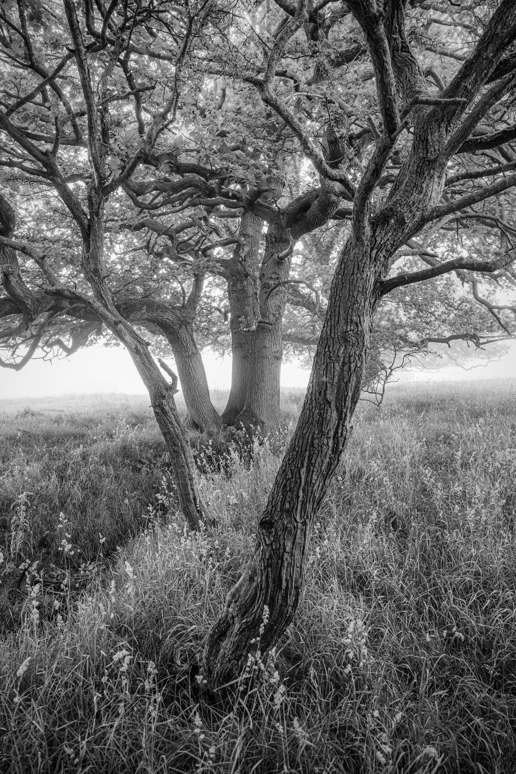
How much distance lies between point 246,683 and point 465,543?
241cm

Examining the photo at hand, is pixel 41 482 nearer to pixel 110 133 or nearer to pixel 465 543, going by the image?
pixel 110 133

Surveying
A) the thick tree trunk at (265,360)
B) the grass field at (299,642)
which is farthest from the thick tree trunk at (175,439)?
the thick tree trunk at (265,360)

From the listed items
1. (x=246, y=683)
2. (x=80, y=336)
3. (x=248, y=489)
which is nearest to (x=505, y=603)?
(x=246, y=683)

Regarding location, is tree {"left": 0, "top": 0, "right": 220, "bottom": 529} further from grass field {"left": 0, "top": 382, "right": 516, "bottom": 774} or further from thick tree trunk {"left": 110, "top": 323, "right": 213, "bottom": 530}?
grass field {"left": 0, "top": 382, "right": 516, "bottom": 774}

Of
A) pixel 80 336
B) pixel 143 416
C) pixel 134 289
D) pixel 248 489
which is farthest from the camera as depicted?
pixel 143 416

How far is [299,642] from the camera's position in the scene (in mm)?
2615

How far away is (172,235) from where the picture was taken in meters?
6.78

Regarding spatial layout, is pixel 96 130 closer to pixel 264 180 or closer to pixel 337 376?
pixel 264 180

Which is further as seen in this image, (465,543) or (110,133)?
(110,133)

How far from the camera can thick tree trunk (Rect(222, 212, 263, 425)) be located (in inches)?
321

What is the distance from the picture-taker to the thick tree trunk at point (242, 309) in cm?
816

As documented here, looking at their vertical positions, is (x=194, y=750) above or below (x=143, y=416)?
below

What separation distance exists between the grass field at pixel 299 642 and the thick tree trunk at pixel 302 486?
0.27 meters

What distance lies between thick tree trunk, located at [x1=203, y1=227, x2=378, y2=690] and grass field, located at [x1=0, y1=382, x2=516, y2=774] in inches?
10.7
